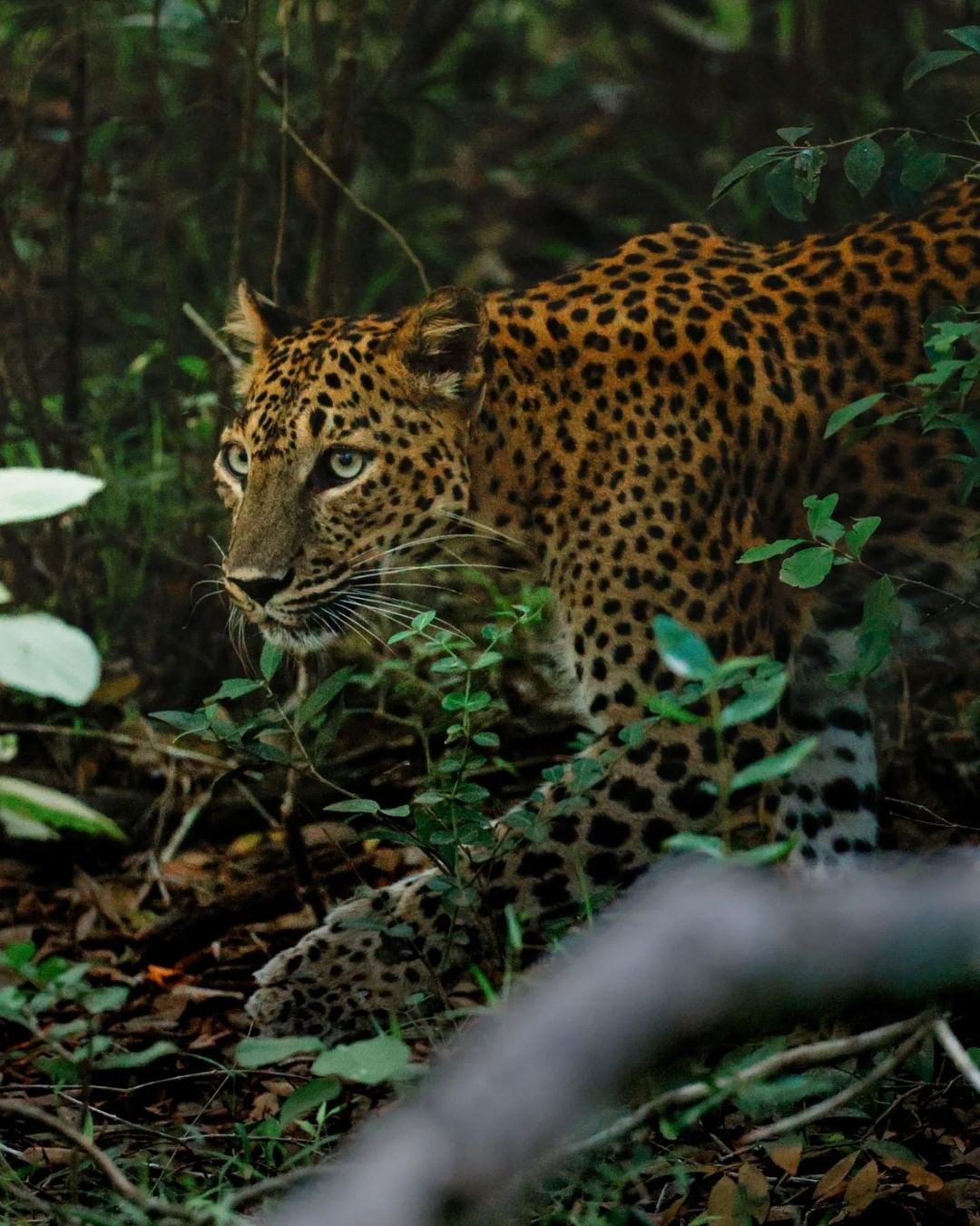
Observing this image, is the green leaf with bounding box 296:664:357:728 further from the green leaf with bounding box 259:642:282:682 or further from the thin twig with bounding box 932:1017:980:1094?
the thin twig with bounding box 932:1017:980:1094

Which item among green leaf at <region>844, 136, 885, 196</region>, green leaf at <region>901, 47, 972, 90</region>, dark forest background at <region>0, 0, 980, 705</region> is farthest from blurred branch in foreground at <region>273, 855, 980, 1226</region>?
dark forest background at <region>0, 0, 980, 705</region>

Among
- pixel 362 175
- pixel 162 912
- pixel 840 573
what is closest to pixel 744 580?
pixel 840 573

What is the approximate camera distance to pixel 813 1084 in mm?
2998

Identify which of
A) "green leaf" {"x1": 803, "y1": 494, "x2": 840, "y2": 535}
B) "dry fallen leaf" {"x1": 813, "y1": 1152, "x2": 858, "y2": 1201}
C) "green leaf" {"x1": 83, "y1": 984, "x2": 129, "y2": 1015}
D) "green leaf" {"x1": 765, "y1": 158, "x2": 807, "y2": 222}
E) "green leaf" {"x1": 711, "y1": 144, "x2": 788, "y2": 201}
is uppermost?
"green leaf" {"x1": 711, "y1": 144, "x2": 788, "y2": 201}

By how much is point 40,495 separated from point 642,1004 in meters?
1.11

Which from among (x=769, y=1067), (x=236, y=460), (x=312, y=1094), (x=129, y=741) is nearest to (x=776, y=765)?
(x=769, y=1067)

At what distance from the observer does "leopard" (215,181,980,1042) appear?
5.11 metres

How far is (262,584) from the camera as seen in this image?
516 cm

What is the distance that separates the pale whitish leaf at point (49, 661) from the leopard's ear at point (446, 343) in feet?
10.5

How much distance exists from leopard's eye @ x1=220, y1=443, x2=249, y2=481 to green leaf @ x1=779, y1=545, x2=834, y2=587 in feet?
6.65

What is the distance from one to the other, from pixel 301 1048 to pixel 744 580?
258 cm

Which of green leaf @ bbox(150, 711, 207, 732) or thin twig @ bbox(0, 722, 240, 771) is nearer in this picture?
green leaf @ bbox(150, 711, 207, 732)

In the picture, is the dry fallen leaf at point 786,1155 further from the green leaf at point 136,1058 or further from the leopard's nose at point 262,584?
the leopard's nose at point 262,584

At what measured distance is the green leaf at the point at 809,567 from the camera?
4012 mm
